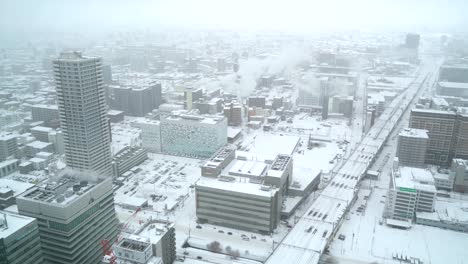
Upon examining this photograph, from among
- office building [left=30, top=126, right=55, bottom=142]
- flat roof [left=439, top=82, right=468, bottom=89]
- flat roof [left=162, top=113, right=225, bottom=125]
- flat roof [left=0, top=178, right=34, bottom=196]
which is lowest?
flat roof [left=0, top=178, right=34, bottom=196]

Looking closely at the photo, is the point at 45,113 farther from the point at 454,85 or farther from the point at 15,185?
the point at 454,85

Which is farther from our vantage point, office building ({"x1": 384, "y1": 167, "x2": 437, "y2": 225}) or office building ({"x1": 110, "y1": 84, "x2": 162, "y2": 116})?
office building ({"x1": 110, "y1": 84, "x2": 162, "y2": 116})

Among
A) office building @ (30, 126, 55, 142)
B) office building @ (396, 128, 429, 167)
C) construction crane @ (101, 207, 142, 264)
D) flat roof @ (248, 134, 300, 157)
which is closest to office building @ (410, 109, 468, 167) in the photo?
office building @ (396, 128, 429, 167)

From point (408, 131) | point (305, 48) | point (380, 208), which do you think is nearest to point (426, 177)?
point (380, 208)

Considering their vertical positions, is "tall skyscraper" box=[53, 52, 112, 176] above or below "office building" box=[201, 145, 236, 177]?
above

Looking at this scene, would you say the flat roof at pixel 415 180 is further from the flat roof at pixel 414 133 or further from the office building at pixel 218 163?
the office building at pixel 218 163

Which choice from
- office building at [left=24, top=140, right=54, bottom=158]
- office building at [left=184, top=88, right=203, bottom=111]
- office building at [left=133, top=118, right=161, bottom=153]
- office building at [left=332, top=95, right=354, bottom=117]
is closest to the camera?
office building at [left=24, top=140, right=54, bottom=158]

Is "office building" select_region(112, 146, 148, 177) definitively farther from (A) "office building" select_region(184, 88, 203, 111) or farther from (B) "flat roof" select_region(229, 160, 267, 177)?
(A) "office building" select_region(184, 88, 203, 111)
